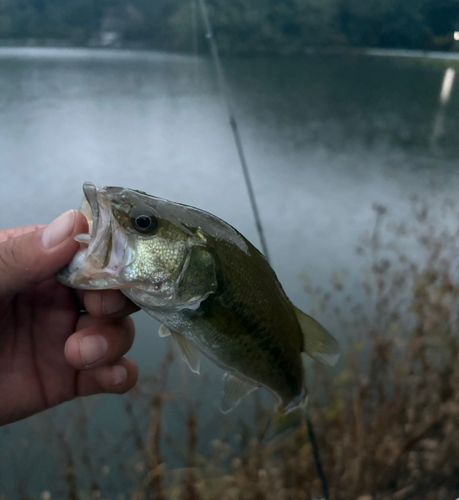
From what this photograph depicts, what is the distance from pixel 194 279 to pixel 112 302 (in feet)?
0.86

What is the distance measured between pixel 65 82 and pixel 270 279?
4097 millimetres

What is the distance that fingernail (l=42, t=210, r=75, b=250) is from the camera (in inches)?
29.3

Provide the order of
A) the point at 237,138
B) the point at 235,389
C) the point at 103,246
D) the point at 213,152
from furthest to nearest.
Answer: the point at 213,152 < the point at 237,138 < the point at 235,389 < the point at 103,246

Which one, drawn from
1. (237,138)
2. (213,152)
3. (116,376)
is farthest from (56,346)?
(213,152)

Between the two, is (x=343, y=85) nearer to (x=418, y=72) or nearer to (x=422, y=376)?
(x=418, y=72)

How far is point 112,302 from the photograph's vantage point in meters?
0.88

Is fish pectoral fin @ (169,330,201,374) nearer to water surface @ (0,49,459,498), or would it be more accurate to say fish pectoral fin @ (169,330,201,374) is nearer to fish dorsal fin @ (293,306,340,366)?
fish dorsal fin @ (293,306,340,366)

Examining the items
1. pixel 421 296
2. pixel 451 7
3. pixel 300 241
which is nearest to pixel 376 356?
pixel 421 296

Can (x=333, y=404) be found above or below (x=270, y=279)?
below

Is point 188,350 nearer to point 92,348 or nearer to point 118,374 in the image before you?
point 92,348

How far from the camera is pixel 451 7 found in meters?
2.55

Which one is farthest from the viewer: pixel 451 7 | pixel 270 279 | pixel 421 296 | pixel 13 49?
pixel 13 49

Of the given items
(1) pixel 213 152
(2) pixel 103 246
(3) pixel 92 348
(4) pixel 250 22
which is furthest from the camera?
(1) pixel 213 152

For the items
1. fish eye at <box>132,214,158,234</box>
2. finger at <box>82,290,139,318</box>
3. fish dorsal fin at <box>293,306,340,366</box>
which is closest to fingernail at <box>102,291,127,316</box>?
finger at <box>82,290,139,318</box>
